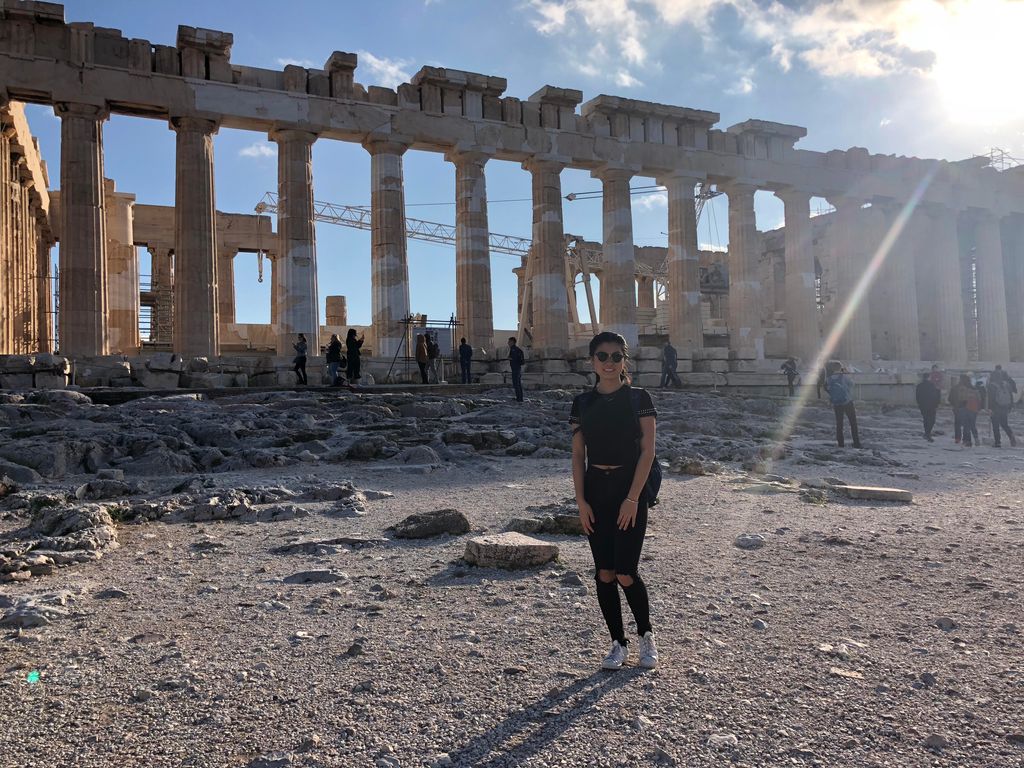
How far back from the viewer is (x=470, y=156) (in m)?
25.3

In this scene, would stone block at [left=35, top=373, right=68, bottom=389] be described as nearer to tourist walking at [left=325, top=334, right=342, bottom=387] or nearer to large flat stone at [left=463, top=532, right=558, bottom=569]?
tourist walking at [left=325, top=334, right=342, bottom=387]

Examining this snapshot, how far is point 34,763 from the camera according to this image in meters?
2.79

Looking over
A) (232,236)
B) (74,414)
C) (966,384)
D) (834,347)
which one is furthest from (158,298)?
(966,384)

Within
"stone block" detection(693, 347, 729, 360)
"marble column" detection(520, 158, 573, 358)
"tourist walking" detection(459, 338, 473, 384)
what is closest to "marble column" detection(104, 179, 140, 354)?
"marble column" detection(520, 158, 573, 358)

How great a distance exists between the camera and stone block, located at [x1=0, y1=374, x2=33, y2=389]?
1616 cm

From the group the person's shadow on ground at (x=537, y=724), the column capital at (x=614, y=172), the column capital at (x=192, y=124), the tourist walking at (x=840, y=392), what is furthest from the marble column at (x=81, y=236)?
the person's shadow on ground at (x=537, y=724)

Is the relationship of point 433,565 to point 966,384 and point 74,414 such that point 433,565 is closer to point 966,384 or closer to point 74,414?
point 74,414

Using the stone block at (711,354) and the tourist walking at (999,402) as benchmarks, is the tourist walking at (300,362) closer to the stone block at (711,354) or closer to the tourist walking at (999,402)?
the stone block at (711,354)

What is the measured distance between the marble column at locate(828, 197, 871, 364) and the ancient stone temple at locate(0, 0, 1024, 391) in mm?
85

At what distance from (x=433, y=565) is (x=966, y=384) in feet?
45.9

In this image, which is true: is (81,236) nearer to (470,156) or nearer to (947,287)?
(470,156)

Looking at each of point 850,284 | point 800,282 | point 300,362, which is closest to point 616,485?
point 300,362

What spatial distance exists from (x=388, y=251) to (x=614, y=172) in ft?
28.7

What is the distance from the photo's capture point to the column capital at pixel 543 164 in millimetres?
26203
